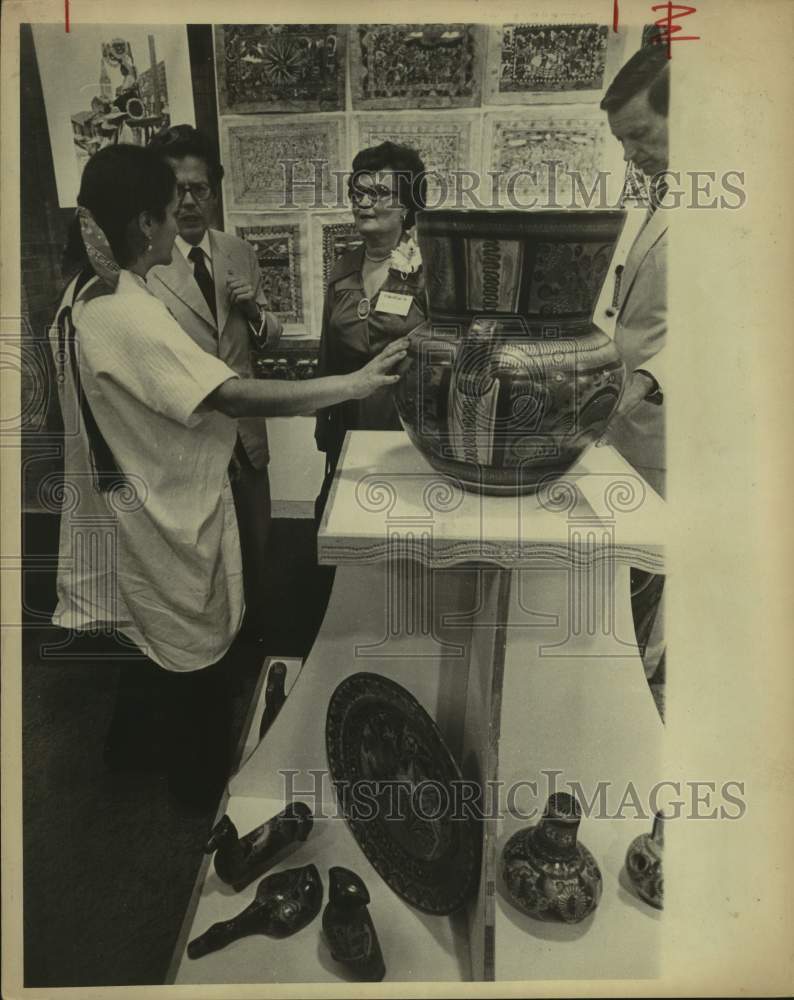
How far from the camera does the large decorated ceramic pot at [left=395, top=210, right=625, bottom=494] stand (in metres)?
0.77

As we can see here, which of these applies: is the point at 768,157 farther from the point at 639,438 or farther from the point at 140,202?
the point at 140,202

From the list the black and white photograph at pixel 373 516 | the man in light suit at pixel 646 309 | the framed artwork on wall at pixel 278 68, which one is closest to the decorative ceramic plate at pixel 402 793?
the black and white photograph at pixel 373 516

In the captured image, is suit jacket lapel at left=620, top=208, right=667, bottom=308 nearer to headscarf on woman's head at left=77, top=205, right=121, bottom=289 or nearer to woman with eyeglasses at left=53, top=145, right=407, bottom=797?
woman with eyeglasses at left=53, top=145, right=407, bottom=797

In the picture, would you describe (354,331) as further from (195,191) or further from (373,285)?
(195,191)

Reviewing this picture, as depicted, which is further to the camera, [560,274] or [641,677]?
[641,677]

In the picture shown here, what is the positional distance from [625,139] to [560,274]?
261mm

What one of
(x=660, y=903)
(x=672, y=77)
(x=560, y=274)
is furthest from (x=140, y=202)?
(x=660, y=903)

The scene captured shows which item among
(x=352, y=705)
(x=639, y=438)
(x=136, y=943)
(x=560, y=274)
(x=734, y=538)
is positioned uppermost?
(x=560, y=274)

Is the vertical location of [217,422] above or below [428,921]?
above

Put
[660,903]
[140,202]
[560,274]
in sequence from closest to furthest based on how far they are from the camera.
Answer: [560,274], [140,202], [660,903]

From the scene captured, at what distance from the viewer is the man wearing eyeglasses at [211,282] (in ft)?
2.99

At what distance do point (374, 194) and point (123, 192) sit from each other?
29 centimetres

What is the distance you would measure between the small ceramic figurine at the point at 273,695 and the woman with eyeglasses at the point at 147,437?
57 mm

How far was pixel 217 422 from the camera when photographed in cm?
95
